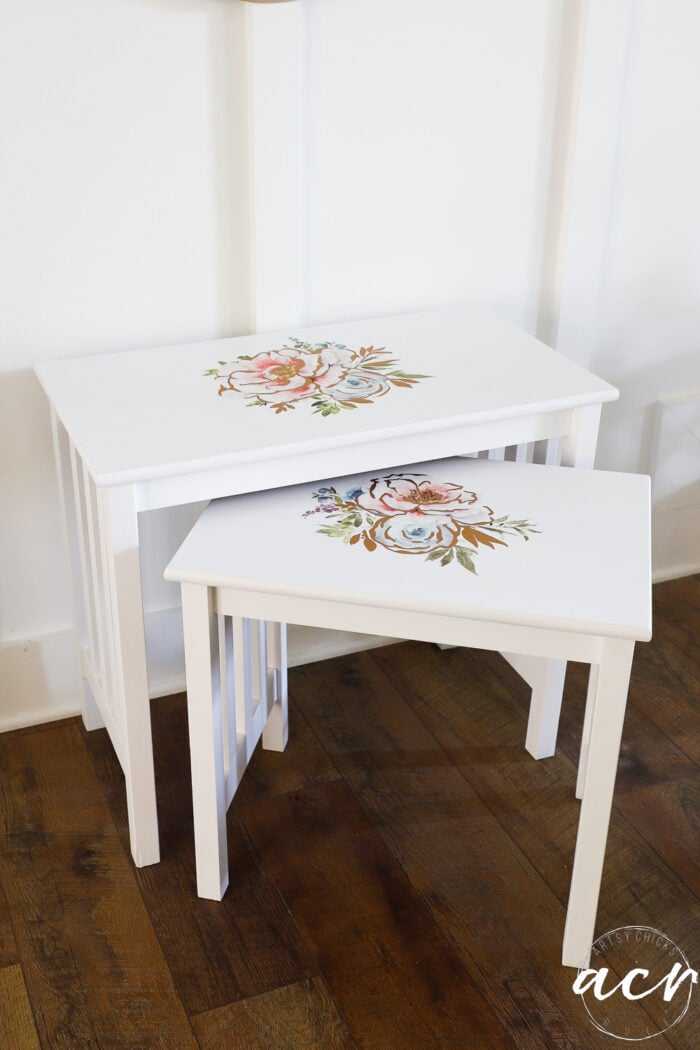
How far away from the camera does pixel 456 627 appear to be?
4.25 ft

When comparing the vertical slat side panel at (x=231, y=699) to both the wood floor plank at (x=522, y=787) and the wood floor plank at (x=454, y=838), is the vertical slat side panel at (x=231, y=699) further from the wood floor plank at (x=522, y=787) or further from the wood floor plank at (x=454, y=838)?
the wood floor plank at (x=522, y=787)

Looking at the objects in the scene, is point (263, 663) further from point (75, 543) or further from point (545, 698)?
point (545, 698)

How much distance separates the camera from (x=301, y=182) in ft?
5.66

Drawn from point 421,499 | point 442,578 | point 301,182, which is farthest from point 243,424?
point 301,182

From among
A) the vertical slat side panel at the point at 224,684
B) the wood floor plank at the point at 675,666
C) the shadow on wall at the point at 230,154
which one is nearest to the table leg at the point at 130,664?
the vertical slat side panel at the point at 224,684

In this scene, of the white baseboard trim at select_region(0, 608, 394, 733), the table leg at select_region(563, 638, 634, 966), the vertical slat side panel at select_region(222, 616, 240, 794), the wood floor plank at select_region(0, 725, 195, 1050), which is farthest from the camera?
the white baseboard trim at select_region(0, 608, 394, 733)

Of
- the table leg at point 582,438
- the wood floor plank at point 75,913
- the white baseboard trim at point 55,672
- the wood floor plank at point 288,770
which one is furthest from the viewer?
the white baseboard trim at point 55,672

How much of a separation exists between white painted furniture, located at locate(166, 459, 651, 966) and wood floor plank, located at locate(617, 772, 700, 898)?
0.88 feet

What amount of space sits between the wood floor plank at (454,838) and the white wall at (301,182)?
0.61 ft

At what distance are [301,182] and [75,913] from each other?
45.2 inches

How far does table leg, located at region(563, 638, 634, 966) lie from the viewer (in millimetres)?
1267

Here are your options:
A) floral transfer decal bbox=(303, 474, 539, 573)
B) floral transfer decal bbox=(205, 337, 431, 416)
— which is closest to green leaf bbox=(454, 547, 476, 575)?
floral transfer decal bbox=(303, 474, 539, 573)

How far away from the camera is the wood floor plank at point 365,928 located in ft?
4.50

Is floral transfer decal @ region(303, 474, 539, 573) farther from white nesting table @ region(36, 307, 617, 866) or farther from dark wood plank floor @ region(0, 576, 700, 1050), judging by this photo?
dark wood plank floor @ region(0, 576, 700, 1050)
